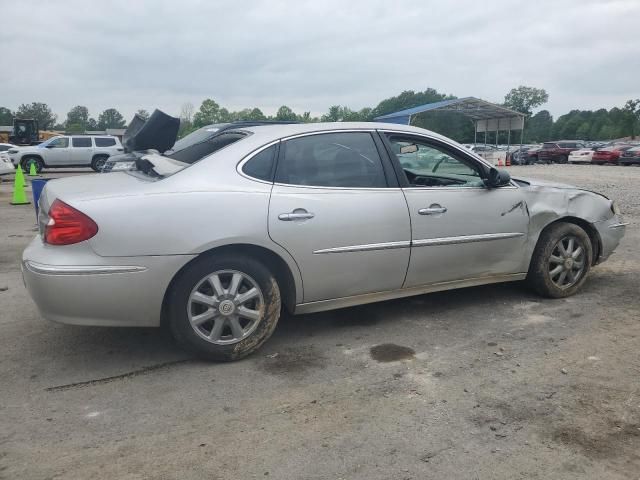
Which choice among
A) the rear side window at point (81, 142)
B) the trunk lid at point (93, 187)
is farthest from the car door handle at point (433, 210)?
the rear side window at point (81, 142)

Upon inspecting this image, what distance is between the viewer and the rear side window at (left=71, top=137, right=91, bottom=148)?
23.2m

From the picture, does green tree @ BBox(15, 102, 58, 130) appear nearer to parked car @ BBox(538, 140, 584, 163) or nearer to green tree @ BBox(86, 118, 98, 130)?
green tree @ BBox(86, 118, 98, 130)

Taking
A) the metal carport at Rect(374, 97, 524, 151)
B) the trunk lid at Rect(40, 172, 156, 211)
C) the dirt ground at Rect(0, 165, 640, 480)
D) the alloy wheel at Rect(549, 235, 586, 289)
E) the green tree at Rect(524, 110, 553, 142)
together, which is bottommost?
the dirt ground at Rect(0, 165, 640, 480)

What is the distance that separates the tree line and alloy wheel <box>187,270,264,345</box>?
78.2 feet

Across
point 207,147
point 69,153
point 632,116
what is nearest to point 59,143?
point 69,153

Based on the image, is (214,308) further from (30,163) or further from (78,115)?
(78,115)

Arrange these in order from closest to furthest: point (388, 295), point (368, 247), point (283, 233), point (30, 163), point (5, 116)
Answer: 1. point (283, 233)
2. point (368, 247)
3. point (388, 295)
4. point (30, 163)
5. point (5, 116)

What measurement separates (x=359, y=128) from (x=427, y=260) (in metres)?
1.12

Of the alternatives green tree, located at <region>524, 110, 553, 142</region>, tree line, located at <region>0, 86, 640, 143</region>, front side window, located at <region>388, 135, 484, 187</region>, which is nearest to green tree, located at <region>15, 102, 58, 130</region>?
tree line, located at <region>0, 86, 640, 143</region>

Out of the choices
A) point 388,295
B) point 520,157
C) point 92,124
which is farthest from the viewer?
point 92,124

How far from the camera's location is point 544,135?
99312mm

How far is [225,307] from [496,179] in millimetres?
2384

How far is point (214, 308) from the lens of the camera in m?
3.46

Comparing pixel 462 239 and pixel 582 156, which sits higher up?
pixel 582 156
